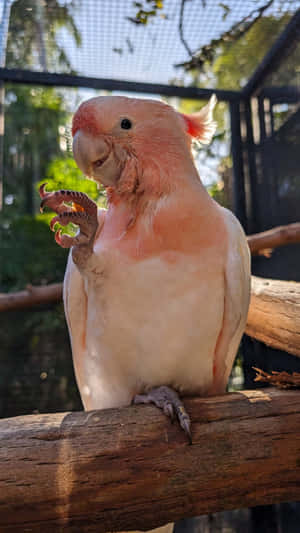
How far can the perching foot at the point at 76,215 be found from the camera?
770 mm

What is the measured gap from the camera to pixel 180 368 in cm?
91

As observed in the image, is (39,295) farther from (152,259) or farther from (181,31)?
(181,31)

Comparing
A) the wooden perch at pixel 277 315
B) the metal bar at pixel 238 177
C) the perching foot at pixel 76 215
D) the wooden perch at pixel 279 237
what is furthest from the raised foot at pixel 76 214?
the metal bar at pixel 238 177

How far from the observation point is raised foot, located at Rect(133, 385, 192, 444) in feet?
2.34

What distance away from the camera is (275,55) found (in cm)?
165

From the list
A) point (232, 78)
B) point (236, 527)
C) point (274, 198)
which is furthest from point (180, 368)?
point (232, 78)

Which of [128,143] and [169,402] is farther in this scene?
[128,143]

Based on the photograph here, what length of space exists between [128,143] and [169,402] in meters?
0.57

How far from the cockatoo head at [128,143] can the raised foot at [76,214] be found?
0.12 m

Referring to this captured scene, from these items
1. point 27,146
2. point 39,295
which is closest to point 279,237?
point 39,295

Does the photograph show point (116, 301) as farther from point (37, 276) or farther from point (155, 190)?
point (37, 276)

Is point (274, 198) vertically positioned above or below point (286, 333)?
above

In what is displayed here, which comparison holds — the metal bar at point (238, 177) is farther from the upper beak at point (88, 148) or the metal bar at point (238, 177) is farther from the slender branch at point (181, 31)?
the upper beak at point (88, 148)

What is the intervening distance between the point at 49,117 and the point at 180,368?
6.47 meters
